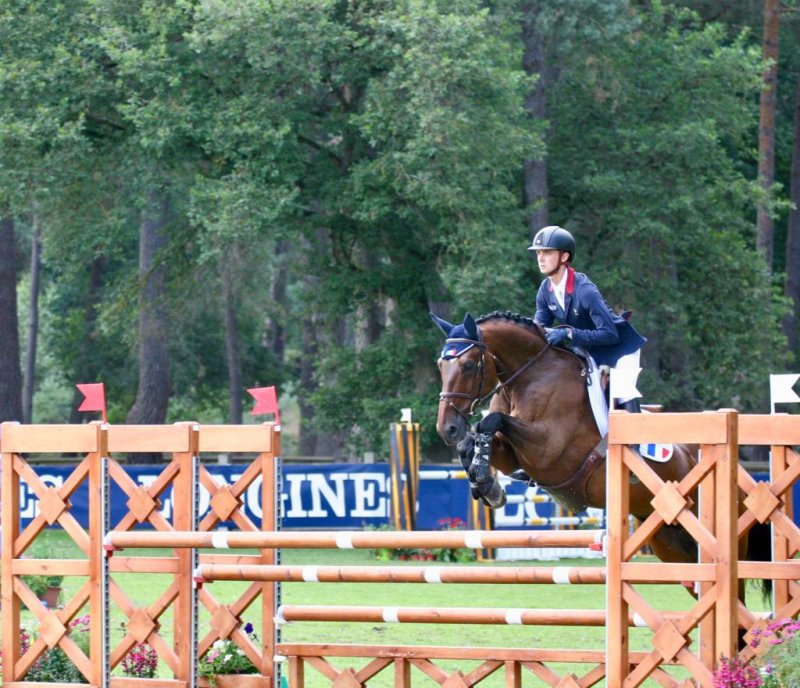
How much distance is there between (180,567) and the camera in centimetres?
626

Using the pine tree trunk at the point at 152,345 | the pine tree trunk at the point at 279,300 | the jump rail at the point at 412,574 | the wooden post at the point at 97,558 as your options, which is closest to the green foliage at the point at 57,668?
the wooden post at the point at 97,558

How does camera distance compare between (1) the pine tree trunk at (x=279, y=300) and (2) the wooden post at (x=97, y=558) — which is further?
(1) the pine tree trunk at (x=279, y=300)

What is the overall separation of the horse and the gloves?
0.20 ft

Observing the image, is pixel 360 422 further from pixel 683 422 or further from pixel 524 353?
pixel 683 422

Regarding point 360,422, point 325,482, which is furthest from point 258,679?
point 360,422

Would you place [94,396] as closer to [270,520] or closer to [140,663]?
[270,520]

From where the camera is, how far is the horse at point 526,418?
22.1 ft

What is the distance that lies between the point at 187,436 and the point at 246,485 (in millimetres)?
381

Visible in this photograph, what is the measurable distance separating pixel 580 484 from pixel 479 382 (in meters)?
0.80

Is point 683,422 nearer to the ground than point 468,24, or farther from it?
nearer to the ground

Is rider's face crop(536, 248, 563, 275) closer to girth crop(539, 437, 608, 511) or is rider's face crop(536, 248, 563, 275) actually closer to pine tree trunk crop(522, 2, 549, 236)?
girth crop(539, 437, 608, 511)

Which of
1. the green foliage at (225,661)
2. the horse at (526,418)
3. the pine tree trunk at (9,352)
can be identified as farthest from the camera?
the pine tree trunk at (9,352)

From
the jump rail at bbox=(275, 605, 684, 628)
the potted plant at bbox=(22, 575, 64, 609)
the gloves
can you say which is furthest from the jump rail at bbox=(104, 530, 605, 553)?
the potted plant at bbox=(22, 575, 64, 609)

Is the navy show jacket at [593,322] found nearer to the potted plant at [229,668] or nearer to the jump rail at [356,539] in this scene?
the jump rail at [356,539]
